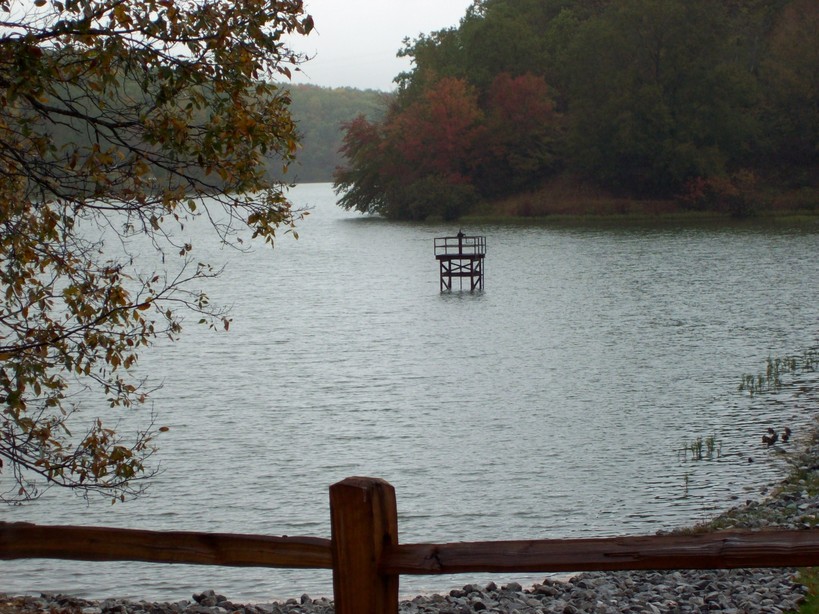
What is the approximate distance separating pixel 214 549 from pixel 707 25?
91.3 meters

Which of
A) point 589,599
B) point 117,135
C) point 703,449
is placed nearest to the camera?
point 117,135

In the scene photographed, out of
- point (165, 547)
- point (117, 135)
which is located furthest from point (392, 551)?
point (117, 135)

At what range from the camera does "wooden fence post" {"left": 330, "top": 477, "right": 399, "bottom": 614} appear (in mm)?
4148

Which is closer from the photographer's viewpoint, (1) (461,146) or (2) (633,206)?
(2) (633,206)

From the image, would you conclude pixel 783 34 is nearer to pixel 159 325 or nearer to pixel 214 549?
pixel 159 325

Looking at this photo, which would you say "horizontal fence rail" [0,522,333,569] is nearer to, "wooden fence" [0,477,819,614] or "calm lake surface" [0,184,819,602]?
"wooden fence" [0,477,819,614]

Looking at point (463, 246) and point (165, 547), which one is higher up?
point (165, 547)

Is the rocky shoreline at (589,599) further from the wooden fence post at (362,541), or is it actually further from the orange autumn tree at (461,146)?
the orange autumn tree at (461,146)

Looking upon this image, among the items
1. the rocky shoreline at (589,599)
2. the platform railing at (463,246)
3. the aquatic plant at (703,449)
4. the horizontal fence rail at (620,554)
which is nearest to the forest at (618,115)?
the platform railing at (463,246)

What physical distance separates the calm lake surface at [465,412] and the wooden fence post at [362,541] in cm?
742

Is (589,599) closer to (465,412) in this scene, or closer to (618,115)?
(465,412)

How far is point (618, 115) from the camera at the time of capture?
91.8m

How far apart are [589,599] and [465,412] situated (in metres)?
13.5

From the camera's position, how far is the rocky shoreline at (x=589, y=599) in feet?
27.8
